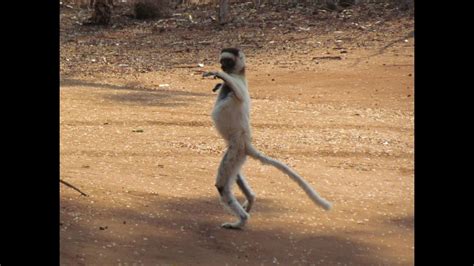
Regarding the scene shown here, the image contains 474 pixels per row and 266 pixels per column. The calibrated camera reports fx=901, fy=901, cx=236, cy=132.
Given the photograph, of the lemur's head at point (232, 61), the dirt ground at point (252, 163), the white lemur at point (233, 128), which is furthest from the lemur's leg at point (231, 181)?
the lemur's head at point (232, 61)

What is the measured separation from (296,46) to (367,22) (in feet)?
8.74

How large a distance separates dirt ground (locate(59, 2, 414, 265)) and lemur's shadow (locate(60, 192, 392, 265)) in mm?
11

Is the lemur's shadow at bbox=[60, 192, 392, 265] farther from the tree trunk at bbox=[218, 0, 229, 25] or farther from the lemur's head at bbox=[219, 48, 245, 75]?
the tree trunk at bbox=[218, 0, 229, 25]

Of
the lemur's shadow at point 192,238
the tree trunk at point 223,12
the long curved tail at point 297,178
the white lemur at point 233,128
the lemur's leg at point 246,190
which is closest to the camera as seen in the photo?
the lemur's shadow at point 192,238

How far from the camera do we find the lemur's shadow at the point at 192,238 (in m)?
5.77

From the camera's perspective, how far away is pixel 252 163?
920 centimetres

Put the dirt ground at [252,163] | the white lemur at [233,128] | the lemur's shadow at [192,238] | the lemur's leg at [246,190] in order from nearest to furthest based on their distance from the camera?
the lemur's shadow at [192,238]
the dirt ground at [252,163]
the white lemur at [233,128]
the lemur's leg at [246,190]

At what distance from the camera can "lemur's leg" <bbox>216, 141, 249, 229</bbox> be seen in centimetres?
641

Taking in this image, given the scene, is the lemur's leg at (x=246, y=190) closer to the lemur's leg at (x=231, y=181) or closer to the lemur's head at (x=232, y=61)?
the lemur's leg at (x=231, y=181)

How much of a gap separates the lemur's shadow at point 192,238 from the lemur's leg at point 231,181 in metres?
0.09

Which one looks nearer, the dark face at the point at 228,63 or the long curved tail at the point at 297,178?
the long curved tail at the point at 297,178

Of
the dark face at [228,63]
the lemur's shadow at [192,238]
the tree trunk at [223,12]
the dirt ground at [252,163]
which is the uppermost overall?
the dark face at [228,63]
